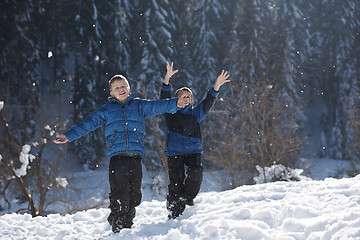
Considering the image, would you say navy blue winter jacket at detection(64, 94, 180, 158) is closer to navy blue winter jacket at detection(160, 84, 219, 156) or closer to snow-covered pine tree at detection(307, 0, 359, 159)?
navy blue winter jacket at detection(160, 84, 219, 156)

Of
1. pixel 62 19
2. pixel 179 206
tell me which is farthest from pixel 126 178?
pixel 62 19

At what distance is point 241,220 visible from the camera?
3.55 metres

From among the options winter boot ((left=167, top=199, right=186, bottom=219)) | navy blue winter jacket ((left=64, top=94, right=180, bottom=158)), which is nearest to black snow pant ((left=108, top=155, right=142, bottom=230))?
navy blue winter jacket ((left=64, top=94, right=180, bottom=158))

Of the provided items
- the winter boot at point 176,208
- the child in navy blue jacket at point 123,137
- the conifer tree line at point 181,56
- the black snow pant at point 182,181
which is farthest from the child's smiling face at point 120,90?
the conifer tree line at point 181,56

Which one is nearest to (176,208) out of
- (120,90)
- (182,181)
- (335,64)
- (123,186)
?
(182,181)

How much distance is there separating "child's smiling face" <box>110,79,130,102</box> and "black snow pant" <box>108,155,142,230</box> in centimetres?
72

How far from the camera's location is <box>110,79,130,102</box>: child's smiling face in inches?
155

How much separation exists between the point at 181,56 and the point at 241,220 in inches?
886

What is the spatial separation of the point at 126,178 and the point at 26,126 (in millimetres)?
16452

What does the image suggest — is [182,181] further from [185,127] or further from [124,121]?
[124,121]

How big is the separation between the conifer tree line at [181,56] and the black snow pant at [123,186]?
47.3ft

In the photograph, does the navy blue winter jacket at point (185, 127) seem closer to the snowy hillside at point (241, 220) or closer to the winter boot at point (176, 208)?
the winter boot at point (176, 208)

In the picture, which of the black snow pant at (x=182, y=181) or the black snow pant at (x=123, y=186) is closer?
the black snow pant at (x=123, y=186)

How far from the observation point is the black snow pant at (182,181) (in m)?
4.41
